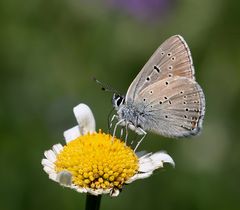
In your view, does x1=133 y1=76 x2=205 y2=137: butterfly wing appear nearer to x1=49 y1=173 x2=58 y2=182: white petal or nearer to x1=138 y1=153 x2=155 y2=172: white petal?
x1=138 y1=153 x2=155 y2=172: white petal

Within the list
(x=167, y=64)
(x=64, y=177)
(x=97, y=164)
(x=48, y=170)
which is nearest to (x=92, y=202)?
(x=64, y=177)

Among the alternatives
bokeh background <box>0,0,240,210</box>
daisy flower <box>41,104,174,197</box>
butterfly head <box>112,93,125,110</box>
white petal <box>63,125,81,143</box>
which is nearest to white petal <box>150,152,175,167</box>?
daisy flower <box>41,104,174,197</box>

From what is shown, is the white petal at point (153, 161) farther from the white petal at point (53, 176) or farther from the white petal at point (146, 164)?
the white petal at point (53, 176)

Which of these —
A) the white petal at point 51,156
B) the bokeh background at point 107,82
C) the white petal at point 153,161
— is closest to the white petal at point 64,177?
the white petal at point 51,156

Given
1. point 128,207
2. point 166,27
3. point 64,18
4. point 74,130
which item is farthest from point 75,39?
point 74,130

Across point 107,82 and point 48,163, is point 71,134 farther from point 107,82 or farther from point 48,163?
point 107,82
